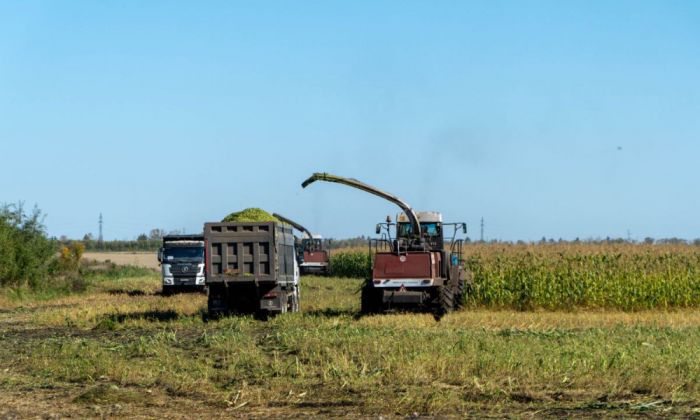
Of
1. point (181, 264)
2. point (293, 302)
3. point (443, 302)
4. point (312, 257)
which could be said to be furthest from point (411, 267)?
point (312, 257)

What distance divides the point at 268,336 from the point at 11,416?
799 centimetres

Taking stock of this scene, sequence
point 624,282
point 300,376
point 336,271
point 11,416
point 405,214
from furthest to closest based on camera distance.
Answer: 1. point 336,271
2. point 624,282
3. point 405,214
4. point 300,376
5. point 11,416

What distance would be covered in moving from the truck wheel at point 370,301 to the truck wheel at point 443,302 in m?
1.57

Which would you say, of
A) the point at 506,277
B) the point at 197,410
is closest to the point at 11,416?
the point at 197,410

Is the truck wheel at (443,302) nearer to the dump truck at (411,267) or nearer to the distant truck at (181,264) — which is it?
the dump truck at (411,267)

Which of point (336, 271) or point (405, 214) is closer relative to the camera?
point (405, 214)

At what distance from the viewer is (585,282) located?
33.1m

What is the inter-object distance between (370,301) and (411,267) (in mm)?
1745

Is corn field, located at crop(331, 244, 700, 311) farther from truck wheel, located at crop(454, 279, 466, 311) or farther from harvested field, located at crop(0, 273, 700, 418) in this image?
harvested field, located at crop(0, 273, 700, 418)

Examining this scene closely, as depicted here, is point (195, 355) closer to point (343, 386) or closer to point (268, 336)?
point (268, 336)

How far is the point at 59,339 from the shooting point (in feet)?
76.4

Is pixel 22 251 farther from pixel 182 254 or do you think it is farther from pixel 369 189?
pixel 369 189

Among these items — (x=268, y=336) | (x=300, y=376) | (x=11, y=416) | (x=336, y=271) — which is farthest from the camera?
(x=336, y=271)

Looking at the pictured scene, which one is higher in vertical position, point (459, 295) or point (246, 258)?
point (246, 258)
